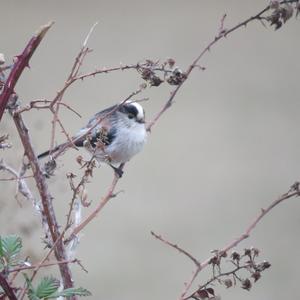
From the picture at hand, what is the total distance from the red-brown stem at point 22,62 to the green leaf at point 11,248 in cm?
20

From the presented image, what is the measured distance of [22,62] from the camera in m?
0.80

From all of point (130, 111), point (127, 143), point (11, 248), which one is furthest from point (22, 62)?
point (130, 111)

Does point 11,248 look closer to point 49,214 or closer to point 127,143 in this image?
point 49,214

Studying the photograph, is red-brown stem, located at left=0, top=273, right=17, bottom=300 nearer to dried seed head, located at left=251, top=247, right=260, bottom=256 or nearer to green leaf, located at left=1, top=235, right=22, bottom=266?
green leaf, located at left=1, top=235, right=22, bottom=266

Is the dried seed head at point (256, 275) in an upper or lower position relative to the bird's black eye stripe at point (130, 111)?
lower

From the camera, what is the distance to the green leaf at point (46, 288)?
893 millimetres

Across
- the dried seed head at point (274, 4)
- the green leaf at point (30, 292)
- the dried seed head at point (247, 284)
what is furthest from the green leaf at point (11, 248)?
the dried seed head at point (274, 4)

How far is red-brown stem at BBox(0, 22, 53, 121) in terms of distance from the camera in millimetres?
794

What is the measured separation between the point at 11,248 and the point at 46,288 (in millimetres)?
72

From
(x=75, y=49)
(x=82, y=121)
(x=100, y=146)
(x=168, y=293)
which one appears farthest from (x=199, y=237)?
(x=100, y=146)

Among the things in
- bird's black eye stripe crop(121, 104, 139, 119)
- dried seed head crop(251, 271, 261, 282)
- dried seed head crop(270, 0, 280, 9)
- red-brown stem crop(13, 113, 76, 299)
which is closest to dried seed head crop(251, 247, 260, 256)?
dried seed head crop(251, 271, 261, 282)

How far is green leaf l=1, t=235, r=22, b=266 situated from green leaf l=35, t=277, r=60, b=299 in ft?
0.14

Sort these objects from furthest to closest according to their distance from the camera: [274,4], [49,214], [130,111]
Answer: [130,111] < [274,4] < [49,214]

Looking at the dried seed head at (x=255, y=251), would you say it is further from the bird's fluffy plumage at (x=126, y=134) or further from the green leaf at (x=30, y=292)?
the bird's fluffy plumage at (x=126, y=134)
